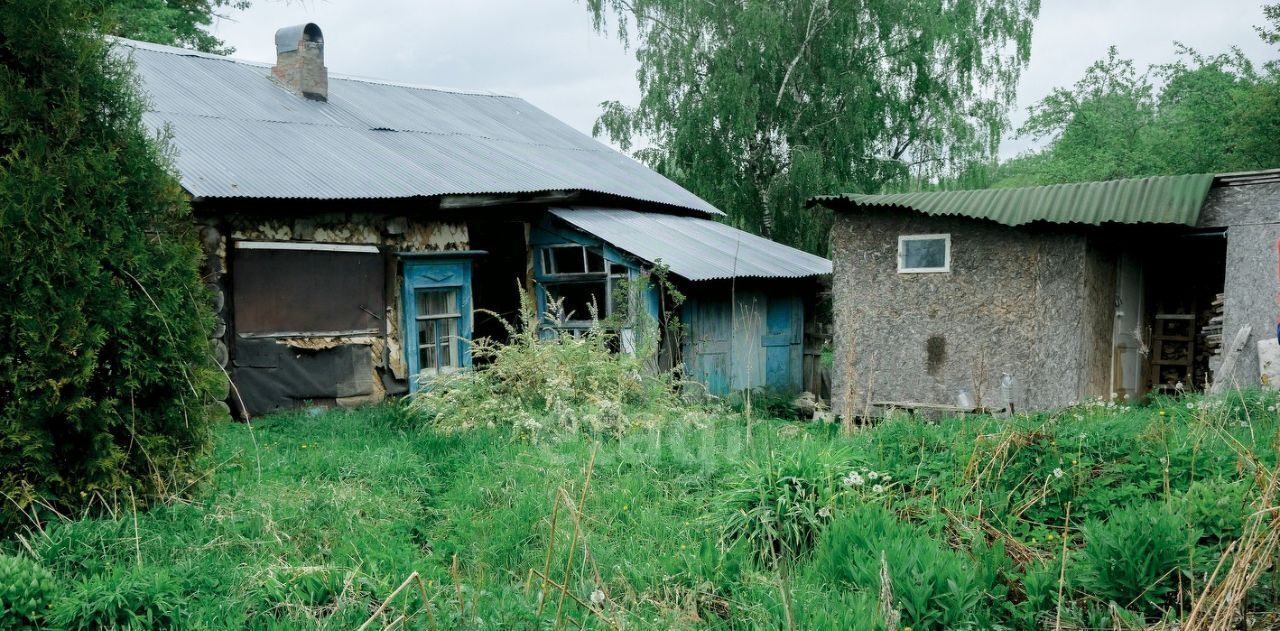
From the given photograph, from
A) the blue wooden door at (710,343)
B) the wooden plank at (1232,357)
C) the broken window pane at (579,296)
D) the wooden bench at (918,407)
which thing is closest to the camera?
the wooden plank at (1232,357)

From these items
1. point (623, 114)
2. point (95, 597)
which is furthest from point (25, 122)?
point (623, 114)

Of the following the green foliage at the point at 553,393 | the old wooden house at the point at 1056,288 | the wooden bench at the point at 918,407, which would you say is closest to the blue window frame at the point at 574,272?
the green foliage at the point at 553,393

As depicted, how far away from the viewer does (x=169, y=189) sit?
4.61 metres

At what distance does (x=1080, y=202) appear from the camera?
10.0 m

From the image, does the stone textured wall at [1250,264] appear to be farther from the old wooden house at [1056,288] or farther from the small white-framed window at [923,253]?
the small white-framed window at [923,253]

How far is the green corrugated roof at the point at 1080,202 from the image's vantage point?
30.0 feet

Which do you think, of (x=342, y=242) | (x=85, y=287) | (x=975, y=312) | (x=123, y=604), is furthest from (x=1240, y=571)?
(x=342, y=242)

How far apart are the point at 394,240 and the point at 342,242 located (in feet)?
2.29

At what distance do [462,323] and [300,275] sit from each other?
2.40 metres

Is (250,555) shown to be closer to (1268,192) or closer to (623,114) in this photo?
(1268,192)

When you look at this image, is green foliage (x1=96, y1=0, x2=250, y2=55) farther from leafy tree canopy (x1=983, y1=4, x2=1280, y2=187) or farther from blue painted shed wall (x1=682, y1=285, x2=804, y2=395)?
leafy tree canopy (x1=983, y1=4, x2=1280, y2=187)

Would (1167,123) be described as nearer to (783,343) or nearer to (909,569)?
(783,343)

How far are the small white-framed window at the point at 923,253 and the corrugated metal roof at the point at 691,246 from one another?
2.08 m

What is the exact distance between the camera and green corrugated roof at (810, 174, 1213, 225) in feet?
30.0
